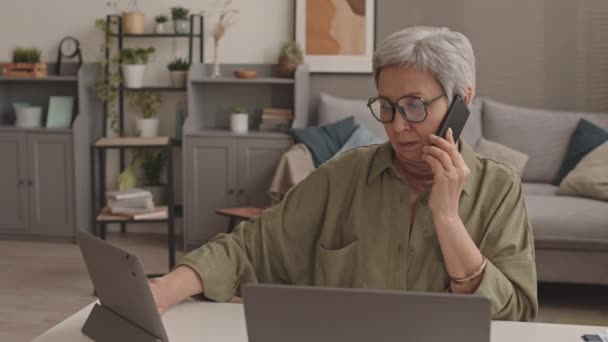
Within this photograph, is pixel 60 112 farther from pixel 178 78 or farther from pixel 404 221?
pixel 404 221

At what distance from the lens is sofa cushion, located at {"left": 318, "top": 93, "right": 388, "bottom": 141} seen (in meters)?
5.48

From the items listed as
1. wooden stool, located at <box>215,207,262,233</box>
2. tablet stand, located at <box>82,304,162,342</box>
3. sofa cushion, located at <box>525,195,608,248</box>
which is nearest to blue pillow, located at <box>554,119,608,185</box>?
Result: sofa cushion, located at <box>525,195,608,248</box>

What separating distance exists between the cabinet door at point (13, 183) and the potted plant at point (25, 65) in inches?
17.5

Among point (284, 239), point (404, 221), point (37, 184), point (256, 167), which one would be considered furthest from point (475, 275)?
point (37, 184)

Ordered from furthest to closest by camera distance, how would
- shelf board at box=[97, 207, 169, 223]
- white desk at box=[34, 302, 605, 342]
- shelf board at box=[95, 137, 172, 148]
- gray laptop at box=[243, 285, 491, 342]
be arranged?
shelf board at box=[95, 137, 172, 148], shelf board at box=[97, 207, 169, 223], white desk at box=[34, 302, 605, 342], gray laptop at box=[243, 285, 491, 342]

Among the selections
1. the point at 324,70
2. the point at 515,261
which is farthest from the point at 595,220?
the point at 515,261

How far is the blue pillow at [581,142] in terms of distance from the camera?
196 inches

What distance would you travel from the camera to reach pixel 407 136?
167 centimetres

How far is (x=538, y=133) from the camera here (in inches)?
206

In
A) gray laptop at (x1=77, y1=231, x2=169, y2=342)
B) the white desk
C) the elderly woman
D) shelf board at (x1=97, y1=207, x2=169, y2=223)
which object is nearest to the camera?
gray laptop at (x1=77, y1=231, x2=169, y2=342)

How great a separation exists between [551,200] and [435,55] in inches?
125

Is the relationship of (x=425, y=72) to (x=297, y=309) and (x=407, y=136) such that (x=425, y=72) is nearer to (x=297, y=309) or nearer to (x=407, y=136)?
(x=407, y=136)

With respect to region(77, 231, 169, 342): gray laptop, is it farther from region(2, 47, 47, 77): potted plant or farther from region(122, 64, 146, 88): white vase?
region(2, 47, 47, 77): potted plant

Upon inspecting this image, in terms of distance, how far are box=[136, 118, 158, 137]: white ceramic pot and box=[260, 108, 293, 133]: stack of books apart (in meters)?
0.84
